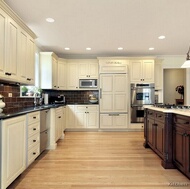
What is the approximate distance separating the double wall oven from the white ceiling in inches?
48.5

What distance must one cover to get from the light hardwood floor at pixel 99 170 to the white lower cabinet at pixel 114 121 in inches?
67.7

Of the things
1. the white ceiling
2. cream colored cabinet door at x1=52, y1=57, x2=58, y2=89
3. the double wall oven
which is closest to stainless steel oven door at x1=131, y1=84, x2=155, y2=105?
the double wall oven

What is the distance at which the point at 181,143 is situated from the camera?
2.39 m

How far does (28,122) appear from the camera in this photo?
259 cm

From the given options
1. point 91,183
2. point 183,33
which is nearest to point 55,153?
point 91,183

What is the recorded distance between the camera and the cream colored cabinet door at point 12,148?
1894 millimetres

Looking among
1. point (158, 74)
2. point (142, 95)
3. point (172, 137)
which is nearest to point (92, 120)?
point (142, 95)

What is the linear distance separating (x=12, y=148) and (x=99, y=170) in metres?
1.30

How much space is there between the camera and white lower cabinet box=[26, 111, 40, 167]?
8.55 feet

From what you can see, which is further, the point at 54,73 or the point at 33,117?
the point at 54,73

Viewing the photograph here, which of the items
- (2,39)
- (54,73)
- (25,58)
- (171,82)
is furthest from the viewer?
(171,82)

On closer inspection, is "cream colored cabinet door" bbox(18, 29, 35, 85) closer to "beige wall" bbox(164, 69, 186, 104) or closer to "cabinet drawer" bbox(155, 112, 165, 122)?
"cabinet drawer" bbox(155, 112, 165, 122)

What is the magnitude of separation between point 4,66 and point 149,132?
9.60 feet

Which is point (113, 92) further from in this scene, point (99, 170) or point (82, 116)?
point (99, 170)
